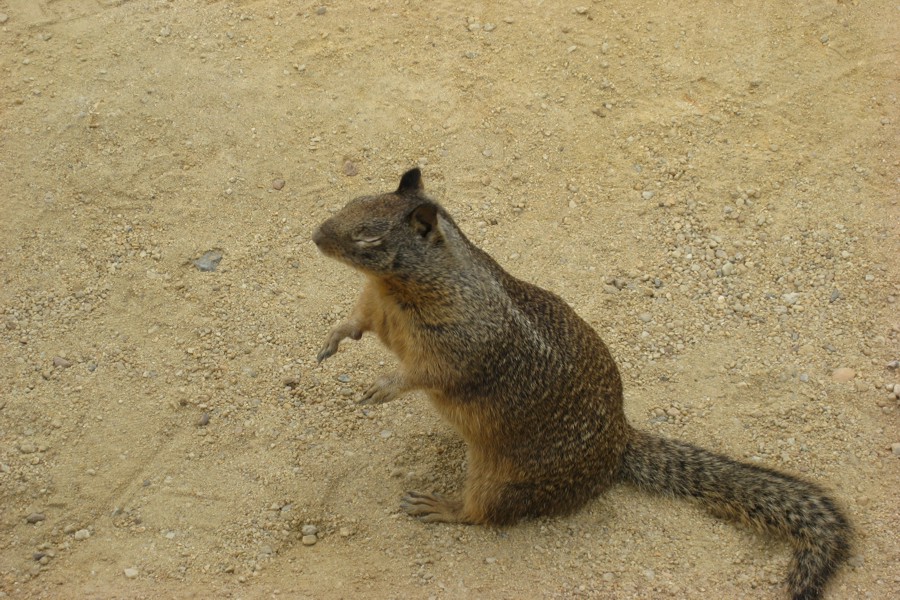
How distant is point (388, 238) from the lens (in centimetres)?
401

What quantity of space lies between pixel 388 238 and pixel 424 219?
0.62ft

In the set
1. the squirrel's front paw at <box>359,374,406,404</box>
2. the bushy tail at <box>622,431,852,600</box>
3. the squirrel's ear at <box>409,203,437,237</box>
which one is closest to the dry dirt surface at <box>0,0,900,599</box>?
the bushy tail at <box>622,431,852,600</box>

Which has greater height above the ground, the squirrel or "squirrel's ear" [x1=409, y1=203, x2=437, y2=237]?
"squirrel's ear" [x1=409, y1=203, x2=437, y2=237]

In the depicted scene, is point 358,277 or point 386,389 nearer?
point 386,389

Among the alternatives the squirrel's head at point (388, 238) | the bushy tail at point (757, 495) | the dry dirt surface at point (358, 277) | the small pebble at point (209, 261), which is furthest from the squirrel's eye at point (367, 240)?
the small pebble at point (209, 261)

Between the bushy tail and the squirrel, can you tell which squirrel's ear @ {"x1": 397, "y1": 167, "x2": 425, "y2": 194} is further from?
the bushy tail

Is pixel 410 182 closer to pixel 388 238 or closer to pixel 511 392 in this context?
pixel 388 238

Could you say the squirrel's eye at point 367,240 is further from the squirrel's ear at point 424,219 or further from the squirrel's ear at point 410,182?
the squirrel's ear at point 410,182

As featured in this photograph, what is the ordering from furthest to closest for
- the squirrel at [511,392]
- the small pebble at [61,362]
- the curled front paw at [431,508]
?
1. the small pebble at [61,362]
2. the curled front paw at [431,508]
3. the squirrel at [511,392]

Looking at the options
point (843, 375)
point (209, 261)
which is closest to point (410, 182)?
point (209, 261)

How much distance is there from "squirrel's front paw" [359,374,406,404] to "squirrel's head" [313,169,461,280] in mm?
561

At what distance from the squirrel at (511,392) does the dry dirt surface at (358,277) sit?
6.1 inches

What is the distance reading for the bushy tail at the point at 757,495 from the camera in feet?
13.9

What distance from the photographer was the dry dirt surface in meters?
4.44
